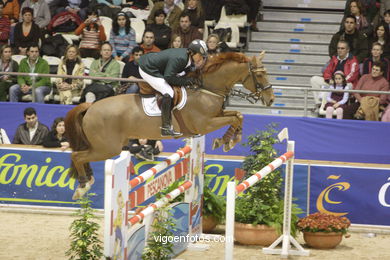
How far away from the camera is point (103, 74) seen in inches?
515

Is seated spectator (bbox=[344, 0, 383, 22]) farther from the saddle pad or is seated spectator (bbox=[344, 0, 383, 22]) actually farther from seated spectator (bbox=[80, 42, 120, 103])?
the saddle pad

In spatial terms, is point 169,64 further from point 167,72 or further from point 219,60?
point 219,60

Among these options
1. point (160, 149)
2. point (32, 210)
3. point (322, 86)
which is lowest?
point (32, 210)

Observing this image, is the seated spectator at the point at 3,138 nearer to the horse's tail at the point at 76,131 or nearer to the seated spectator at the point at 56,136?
the seated spectator at the point at 56,136

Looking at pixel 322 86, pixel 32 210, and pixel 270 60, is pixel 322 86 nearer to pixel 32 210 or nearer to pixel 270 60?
pixel 270 60

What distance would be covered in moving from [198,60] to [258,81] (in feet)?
2.30

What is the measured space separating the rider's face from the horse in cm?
6

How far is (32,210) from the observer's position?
1198cm

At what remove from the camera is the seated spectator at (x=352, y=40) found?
1377cm

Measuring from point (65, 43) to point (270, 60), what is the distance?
12.3 ft

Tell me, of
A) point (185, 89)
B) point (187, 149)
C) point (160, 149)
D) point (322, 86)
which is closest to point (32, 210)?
point (160, 149)

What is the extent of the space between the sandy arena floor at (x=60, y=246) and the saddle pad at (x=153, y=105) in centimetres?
183

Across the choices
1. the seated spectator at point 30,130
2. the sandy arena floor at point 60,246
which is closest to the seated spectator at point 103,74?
the seated spectator at point 30,130

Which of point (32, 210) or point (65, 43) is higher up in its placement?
point (65, 43)
